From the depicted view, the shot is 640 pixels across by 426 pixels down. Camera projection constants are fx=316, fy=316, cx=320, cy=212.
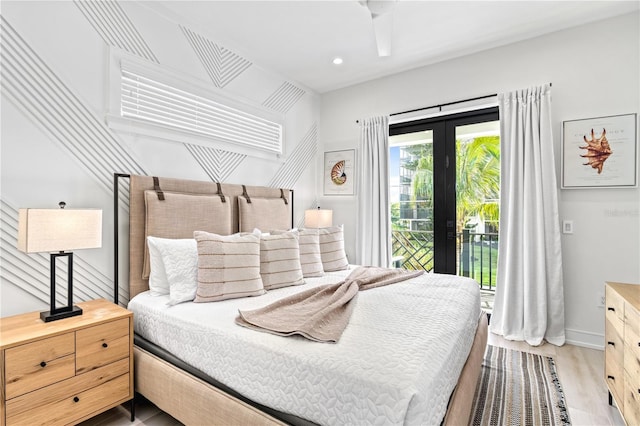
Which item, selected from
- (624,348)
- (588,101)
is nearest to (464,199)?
(588,101)

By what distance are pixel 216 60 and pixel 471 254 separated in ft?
11.0

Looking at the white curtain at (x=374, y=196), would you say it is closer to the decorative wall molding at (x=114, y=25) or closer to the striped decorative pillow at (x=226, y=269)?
the striped decorative pillow at (x=226, y=269)

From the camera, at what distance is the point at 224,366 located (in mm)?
1508

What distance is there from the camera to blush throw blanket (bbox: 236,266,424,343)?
1476 millimetres

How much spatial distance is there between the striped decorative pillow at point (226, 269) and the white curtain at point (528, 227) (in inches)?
95.5

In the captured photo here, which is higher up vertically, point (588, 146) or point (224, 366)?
point (588, 146)

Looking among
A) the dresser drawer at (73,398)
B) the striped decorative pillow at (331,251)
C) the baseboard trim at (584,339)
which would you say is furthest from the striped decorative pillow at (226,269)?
the baseboard trim at (584,339)

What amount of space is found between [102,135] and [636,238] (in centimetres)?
428

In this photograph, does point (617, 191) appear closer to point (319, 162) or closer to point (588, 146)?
point (588, 146)

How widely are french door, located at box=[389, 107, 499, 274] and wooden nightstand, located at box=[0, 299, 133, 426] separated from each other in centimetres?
304

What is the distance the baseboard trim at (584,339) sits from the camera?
279 cm

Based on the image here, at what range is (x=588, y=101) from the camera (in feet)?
9.28

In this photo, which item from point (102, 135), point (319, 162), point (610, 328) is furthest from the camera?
point (319, 162)

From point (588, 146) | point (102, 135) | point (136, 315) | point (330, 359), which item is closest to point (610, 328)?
point (588, 146)
